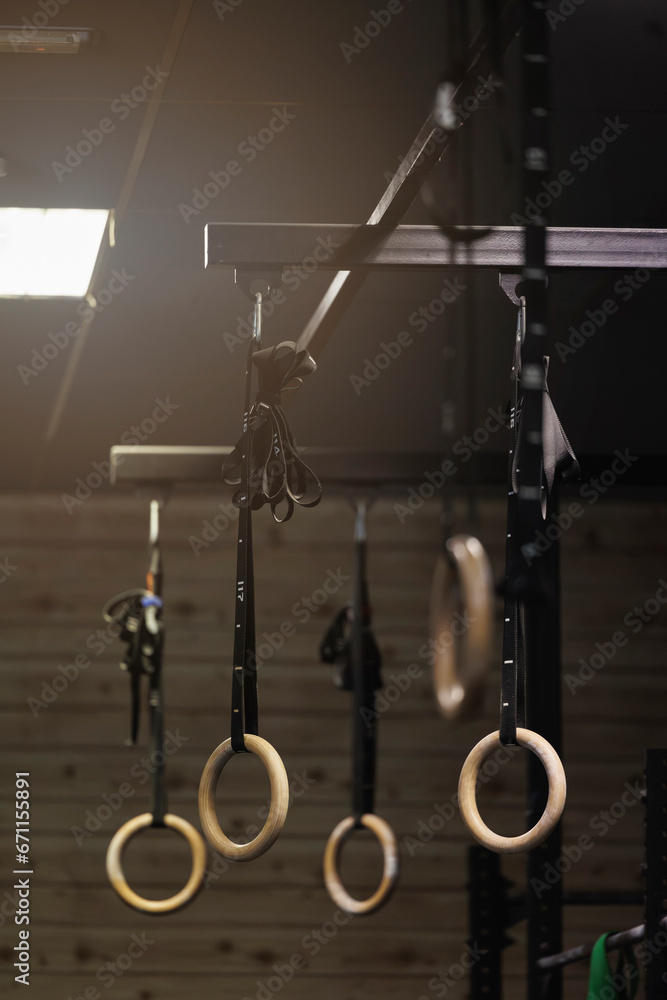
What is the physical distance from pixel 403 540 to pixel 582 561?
2.77ft

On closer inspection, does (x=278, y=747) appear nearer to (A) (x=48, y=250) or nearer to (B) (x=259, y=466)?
(A) (x=48, y=250)

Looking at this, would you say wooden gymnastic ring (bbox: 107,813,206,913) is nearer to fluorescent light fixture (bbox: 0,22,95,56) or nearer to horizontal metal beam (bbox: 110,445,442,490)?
horizontal metal beam (bbox: 110,445,442,490)

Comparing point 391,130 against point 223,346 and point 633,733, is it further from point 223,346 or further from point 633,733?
point 633,733

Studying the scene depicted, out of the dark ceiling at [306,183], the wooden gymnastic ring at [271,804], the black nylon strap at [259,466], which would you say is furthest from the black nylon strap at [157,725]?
the black nylon strap at [259,466]

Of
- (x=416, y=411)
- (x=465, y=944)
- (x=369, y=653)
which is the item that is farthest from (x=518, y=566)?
(x=465, y=944)

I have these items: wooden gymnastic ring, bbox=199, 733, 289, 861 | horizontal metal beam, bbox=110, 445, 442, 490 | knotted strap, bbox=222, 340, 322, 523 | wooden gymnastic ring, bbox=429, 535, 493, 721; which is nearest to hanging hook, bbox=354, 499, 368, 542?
horizontal metal beam, bbox=110, 445, 442, 490

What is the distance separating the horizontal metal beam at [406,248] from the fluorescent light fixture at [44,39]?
77 centimetres

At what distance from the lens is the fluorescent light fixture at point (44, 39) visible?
7.19 feet

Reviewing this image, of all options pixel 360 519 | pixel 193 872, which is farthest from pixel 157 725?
pixel 360 519

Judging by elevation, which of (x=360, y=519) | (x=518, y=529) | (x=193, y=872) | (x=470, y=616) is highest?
(x=360, y=519)

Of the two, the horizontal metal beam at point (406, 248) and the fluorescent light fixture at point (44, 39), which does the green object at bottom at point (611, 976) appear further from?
the fluorescent light fixture at point (44, 39)

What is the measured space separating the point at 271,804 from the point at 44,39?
5.21 feet

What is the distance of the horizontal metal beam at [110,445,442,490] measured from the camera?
331cm

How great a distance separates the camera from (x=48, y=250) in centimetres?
298
